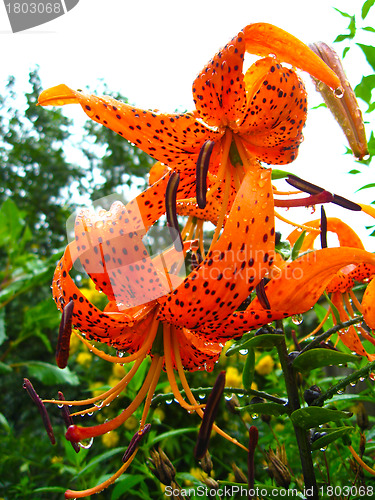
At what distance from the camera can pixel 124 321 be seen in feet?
2.87

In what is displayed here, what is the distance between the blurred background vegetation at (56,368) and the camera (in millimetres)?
1301

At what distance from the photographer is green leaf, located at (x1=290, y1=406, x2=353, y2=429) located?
0.69m

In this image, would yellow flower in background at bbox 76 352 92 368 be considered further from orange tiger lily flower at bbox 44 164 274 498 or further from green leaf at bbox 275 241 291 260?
green leaf at bbox 275 241 291 260

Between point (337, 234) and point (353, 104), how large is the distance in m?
0.34

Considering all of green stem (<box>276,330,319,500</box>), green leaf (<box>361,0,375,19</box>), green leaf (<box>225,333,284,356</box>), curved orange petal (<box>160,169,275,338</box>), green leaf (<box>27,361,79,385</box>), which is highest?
green leaf (<box>361,0,375,19</box>)

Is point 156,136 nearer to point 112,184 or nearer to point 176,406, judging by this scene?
point 176,406

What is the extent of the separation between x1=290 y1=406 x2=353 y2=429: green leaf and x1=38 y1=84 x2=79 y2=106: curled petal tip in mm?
698

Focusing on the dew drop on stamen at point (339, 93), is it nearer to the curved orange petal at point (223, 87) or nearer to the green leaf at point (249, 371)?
the curved orange petal at point (223, 87)

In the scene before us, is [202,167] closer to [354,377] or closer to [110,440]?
[354,377]

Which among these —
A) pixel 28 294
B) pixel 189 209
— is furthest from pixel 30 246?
pixel 189 209

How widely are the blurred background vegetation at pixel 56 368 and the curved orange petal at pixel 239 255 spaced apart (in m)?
0.49

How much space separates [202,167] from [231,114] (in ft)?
0.66

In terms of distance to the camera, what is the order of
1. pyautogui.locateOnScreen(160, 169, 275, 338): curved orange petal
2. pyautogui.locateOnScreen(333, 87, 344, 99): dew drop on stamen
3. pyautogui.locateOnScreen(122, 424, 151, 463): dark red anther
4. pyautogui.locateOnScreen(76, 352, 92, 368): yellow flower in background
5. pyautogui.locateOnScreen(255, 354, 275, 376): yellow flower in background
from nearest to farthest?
pyautogui.locateOnScreen(160, 169, 275, 338): curved orange petal, pyautogui.locateOnScreen(333, 87, 344, 99): dew drop on stamen, pyautogui.locateOnScreen(122, 424, 151, 463): dark red anther, pyautogui.locateOnScreen(255, 354, 275, 376): yellow flower in background, pyautogui.locateOnScreen(76, 352, 92, 368): yellow flower in background

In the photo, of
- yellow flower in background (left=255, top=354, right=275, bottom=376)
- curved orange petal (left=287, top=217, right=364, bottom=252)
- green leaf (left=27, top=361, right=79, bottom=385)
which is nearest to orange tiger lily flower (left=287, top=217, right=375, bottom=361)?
curved orange petal (left=287, top=217, right=364, bottom=252)
